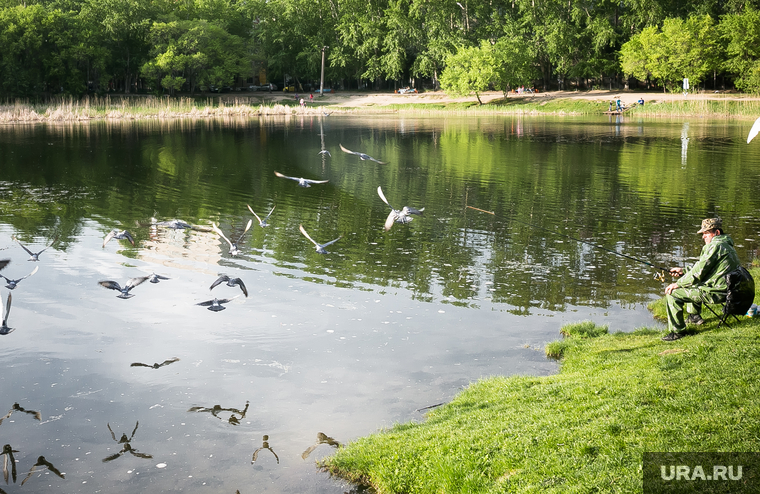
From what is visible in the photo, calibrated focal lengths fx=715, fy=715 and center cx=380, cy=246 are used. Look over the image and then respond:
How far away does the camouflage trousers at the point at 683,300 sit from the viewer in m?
9.03

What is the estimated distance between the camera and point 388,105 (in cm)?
8419

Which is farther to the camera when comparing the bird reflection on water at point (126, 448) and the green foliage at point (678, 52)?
the green foliage at point (678, 52)

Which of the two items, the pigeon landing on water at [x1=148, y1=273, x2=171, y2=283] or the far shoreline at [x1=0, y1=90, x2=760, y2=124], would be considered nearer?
the pigeon landing on water at [x1=148, y1=273, x2=171, y2=283]

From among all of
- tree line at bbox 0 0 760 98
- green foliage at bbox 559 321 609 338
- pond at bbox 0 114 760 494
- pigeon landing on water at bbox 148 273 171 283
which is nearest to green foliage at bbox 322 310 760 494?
pond at bbox 0 114 760 494

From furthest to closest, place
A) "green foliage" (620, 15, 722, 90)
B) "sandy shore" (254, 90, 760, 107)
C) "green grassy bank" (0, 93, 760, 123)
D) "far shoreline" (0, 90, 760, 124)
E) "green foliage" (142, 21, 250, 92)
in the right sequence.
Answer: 1. "green foliage" (142, 21, 250, 92)
2. "green foliage" (620, 15, 722, 90)
3. "sandy shore" (254, 90, 760, 107)
4. "far shoreline" (0, 90, 760, 124)
5. "green grassy bank" (0, 93, 760, 123)

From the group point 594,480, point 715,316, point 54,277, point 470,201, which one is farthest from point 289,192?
point 594,480

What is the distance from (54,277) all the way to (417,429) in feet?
32.8

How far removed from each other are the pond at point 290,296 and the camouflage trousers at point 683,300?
1839 millimetres

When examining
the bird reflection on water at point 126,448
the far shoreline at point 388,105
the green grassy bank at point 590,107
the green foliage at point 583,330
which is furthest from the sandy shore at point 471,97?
the bird reflection on water at point 126,448

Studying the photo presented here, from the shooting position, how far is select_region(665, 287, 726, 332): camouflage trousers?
29.6 ft

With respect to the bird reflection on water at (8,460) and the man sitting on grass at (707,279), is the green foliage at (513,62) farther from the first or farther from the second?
the bird reflection on water at (8,460)

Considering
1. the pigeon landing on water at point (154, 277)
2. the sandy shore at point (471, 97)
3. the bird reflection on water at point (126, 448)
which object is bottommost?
the bird reflection on water at point (126, 448)

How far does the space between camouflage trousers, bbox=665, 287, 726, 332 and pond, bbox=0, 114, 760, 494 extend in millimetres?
1839

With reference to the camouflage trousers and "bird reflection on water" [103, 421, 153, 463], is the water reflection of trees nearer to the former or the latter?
the camouflage trousers
